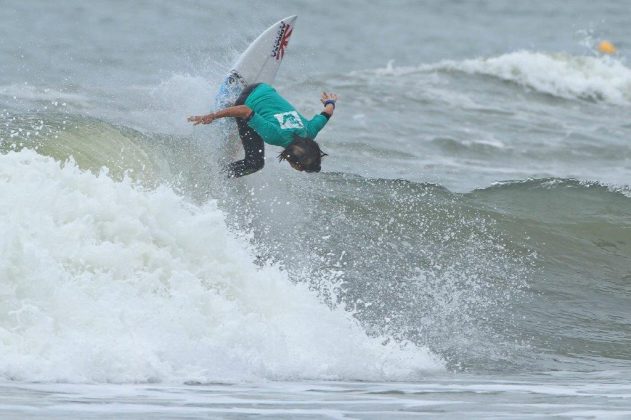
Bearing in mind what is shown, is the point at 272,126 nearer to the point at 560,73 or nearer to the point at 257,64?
the point at 257,64

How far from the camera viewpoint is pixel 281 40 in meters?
12.0

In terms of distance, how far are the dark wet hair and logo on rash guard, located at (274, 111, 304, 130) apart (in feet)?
0.74

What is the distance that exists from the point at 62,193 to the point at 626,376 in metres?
4.53

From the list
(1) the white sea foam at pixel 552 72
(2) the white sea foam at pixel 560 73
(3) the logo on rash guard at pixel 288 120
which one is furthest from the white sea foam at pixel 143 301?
(2) the white sea foam at pixel 560 73

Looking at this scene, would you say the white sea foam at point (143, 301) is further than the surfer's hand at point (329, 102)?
No

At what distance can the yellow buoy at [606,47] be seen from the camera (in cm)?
3012

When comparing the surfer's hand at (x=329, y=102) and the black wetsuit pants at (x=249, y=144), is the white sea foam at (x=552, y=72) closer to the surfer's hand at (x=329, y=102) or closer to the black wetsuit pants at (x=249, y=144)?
the black wetsuit pants at (x=249, y=144)

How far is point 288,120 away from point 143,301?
234 centimetres

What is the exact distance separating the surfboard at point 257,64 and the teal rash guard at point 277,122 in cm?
100

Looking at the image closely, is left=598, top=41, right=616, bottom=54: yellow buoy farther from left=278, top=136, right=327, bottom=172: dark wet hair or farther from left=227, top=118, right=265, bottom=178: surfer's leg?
left=278, top=136, right=327, bottom=172: dark wet hair

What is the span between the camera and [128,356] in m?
7.48

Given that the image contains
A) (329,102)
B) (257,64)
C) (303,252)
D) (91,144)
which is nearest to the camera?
(329,102)

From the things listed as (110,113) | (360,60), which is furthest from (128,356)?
(360,60)

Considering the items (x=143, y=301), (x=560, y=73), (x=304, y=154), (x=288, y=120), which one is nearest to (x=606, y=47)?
(x=560, y=73)
